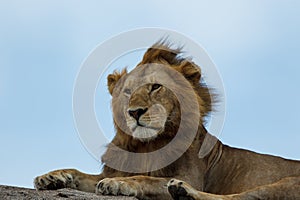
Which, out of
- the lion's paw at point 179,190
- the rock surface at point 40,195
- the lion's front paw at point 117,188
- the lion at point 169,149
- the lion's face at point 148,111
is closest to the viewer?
the rock surface at point 40,195

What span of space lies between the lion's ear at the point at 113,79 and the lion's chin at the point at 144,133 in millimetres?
973

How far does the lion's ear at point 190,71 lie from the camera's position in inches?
341

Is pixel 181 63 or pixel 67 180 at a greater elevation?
pixel 181 63

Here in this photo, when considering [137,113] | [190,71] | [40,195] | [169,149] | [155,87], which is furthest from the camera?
[190,71]

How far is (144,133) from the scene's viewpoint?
310 inches

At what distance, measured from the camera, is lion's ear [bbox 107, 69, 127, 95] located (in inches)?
342

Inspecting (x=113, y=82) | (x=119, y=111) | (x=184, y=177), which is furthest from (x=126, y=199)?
(x=113, y=82)

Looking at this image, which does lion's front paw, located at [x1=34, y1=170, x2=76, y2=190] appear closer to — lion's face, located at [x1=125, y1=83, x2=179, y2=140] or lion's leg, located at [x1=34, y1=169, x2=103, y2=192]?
lion's leg, located at [x1=34, y1=169, x2=103, y2=192]

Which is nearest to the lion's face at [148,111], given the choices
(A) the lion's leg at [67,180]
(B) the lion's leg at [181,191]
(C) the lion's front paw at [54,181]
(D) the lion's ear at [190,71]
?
(D) the lion's ear at [190,71]

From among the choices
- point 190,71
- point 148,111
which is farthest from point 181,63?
point 148,111

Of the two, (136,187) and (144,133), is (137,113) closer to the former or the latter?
(144,133)

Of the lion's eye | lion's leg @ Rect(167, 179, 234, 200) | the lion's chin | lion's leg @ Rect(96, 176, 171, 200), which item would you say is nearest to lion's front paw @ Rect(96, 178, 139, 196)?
lion's leg @ Rect(96, 176, 171, 200)

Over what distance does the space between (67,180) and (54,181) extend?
0.27 m

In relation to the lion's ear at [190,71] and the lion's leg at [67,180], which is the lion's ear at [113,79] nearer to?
the lion's ear at [190,71]
